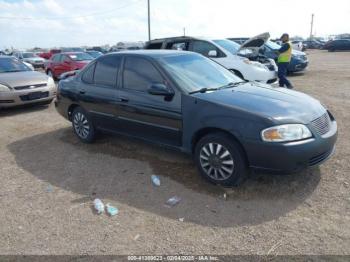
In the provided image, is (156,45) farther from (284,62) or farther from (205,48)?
(284,62)

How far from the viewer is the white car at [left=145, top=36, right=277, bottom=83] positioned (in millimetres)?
9172

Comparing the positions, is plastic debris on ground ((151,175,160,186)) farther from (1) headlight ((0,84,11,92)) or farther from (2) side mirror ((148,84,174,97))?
(1) headlight ((0,84,11,92))

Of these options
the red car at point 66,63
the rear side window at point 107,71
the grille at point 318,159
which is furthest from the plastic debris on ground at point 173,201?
the red car at point 66,63

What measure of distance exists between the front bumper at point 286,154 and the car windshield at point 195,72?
1.22 meters

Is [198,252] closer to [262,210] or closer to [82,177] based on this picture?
[262,210]

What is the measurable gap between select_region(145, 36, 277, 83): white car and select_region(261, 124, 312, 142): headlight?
18.6 ft

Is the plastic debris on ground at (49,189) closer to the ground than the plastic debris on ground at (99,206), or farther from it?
closer to the ground

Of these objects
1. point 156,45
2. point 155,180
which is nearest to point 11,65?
point 156,45

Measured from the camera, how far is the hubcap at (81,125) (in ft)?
19.0

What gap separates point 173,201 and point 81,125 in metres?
2.87

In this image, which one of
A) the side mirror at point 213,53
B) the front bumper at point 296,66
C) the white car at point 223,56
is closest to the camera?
the white car at point 223,56

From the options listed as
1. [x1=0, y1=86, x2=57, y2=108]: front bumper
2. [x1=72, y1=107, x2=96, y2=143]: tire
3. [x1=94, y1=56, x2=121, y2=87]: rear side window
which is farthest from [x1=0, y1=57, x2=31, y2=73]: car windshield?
[x1=94, y1=56, x2=121, y2=87]: rear side window

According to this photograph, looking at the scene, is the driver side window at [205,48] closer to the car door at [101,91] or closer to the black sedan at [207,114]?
the black sedan at [207,114]

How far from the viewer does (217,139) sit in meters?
3.84
